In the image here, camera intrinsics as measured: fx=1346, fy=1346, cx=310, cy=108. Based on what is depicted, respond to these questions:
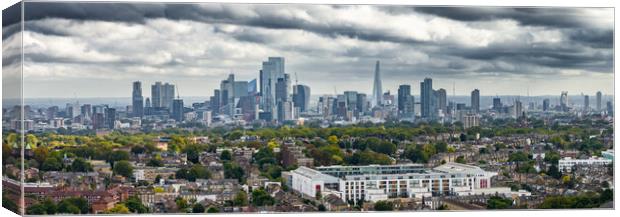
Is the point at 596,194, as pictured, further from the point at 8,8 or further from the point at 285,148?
the point at 8,8

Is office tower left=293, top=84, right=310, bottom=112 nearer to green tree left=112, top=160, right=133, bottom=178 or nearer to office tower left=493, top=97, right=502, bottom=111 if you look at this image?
green tree left=112, top=160, right=133, bottom=178

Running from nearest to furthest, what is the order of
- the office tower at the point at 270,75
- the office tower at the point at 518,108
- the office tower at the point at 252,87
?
the office tower at the point at 270,75 → the office tower at the point at 252,87 → the office tower at the point at 518,108

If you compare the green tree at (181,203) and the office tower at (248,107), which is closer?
→ the green tree at (181,203)

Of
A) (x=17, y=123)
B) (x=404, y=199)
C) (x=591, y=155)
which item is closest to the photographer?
(x=17, y=123)

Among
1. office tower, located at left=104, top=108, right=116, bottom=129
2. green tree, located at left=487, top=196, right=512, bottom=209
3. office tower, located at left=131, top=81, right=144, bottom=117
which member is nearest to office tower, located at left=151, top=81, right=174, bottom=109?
office tower, located at left=131, top=81, right=144, bottom=117

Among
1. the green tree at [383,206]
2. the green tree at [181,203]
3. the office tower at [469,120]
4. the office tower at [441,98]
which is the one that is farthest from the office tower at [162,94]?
the office tower at [469,120]

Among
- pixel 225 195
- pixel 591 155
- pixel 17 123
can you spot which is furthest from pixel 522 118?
pixel 17 123

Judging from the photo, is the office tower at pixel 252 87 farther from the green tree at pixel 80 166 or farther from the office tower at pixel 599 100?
the office tower at pixel 599 100
